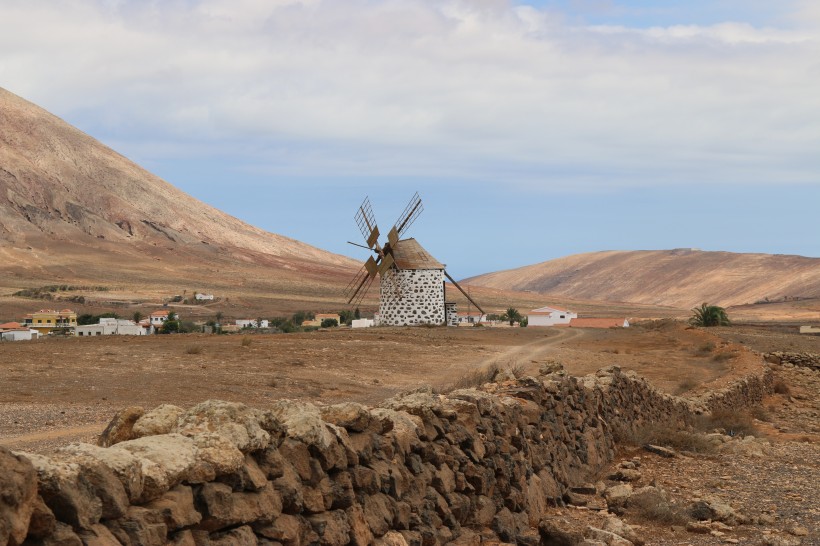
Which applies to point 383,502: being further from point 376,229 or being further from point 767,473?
point 376,229

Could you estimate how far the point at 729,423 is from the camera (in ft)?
66.5

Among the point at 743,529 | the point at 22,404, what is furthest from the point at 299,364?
the point at 743,529

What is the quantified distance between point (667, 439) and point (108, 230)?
139281 millimetres

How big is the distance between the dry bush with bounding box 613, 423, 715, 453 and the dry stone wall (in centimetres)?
475

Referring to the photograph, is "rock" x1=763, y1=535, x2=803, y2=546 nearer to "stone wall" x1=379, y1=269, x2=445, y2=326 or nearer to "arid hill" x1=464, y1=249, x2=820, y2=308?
"stone wall" x1=379, y1=269, x2=445, y2=326

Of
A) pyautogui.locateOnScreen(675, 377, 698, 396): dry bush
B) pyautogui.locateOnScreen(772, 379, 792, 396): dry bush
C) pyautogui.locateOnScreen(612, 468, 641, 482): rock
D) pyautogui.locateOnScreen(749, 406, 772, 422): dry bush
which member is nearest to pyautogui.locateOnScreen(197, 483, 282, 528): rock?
pyautogui.locateOnScreen(612, 468, 641, 482): rock

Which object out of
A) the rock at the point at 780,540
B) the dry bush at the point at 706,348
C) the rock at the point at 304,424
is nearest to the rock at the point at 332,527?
the rock at the point at 304,424

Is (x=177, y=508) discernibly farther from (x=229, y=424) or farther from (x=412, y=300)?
(x=412, y=300)

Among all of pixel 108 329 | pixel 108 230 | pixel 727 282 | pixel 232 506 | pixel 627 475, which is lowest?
pixel 627 475

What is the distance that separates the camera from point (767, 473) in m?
14.2

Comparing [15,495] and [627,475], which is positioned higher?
[15,495]

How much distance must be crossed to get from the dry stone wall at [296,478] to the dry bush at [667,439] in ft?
15.6

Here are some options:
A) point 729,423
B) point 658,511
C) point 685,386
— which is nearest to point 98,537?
point 658,511

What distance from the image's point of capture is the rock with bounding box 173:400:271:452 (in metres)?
5.66
